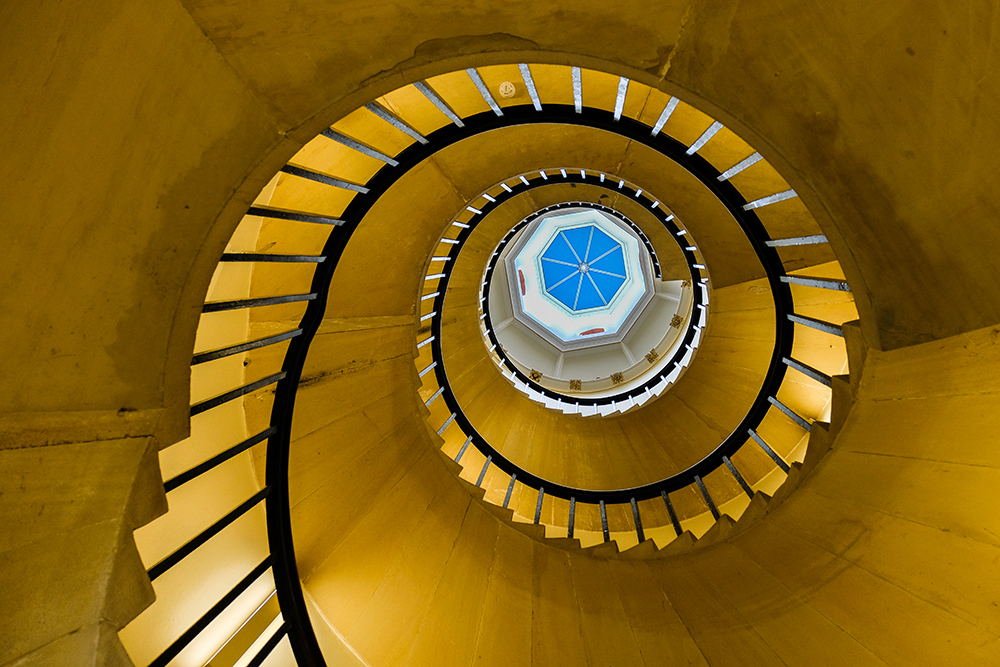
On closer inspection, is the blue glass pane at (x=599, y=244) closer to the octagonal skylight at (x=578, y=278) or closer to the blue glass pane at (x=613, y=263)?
the octagonal skylight at (x=578, y=278)

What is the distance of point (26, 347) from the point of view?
1931 millimetres

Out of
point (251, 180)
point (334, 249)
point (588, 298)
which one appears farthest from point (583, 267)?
point (251, 180)

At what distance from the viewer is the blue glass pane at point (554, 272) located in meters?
14.0

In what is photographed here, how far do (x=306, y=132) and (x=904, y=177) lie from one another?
2.68 metres

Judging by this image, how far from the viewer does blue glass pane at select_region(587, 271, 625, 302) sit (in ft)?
45.7

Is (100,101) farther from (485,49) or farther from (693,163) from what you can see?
(693,163)

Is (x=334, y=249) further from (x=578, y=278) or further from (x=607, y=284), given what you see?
(x=607, y=284)

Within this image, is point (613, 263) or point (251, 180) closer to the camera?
point (251, 180)

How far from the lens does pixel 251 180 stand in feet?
7.37

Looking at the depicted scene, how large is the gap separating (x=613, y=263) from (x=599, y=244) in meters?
0.71

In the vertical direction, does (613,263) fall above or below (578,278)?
above

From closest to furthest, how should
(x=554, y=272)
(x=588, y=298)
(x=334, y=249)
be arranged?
(x=334, y=249) → (x=588, y=298) → (x=554, y=272)

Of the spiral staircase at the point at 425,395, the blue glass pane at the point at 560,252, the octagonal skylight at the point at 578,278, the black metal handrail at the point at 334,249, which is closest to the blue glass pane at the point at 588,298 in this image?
the octagonal skylight at the point at 578,278

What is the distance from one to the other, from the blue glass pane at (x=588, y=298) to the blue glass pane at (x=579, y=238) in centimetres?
80
